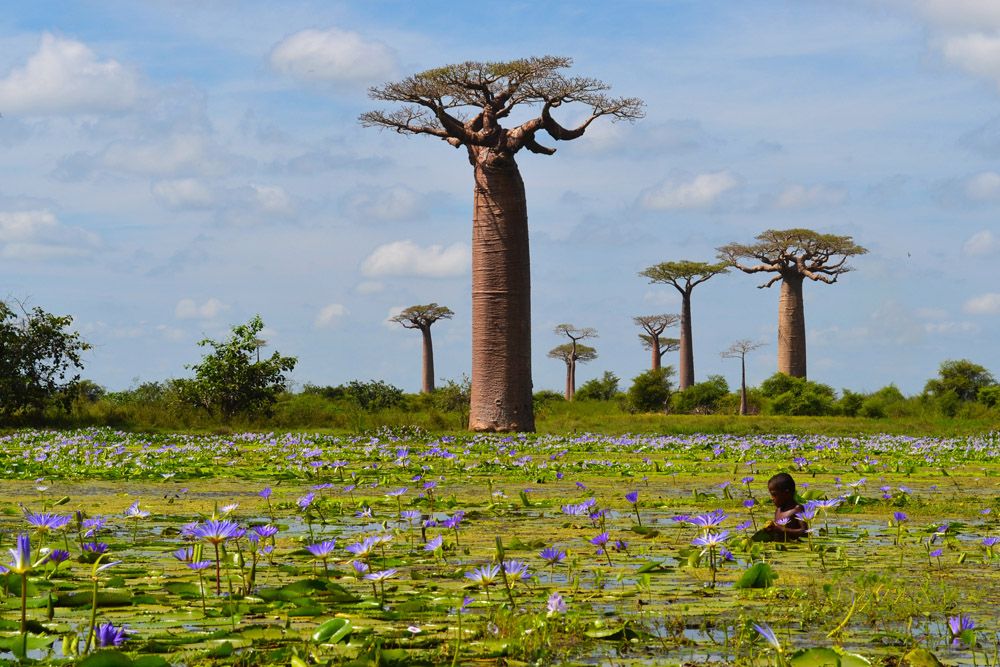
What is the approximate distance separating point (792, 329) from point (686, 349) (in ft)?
11.5

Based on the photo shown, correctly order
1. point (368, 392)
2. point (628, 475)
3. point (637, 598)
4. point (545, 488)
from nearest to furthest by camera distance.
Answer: point (637, 598) → point (545, 488) → point (628, 475) → point (368, 392)

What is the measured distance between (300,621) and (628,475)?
5.08 metres

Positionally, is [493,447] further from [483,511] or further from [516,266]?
[483,511]

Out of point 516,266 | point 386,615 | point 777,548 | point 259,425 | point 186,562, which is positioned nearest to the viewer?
point 386,615

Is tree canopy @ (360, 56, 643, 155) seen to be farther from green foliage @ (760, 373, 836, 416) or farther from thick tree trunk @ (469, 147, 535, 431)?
green foliage @ (760, 373, 836, 416)

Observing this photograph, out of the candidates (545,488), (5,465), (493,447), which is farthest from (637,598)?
(493,447)

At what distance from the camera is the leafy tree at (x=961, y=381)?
2909cm

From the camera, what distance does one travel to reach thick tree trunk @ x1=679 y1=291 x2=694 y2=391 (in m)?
33.2

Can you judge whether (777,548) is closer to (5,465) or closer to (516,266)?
(5,465)

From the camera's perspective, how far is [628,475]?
7238 mm

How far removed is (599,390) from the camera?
35.6 meters

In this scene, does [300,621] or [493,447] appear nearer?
[300,621]

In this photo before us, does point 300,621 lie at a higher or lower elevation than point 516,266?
lower

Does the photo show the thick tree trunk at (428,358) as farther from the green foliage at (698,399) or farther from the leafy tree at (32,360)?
the leafy tree at (32,360)
